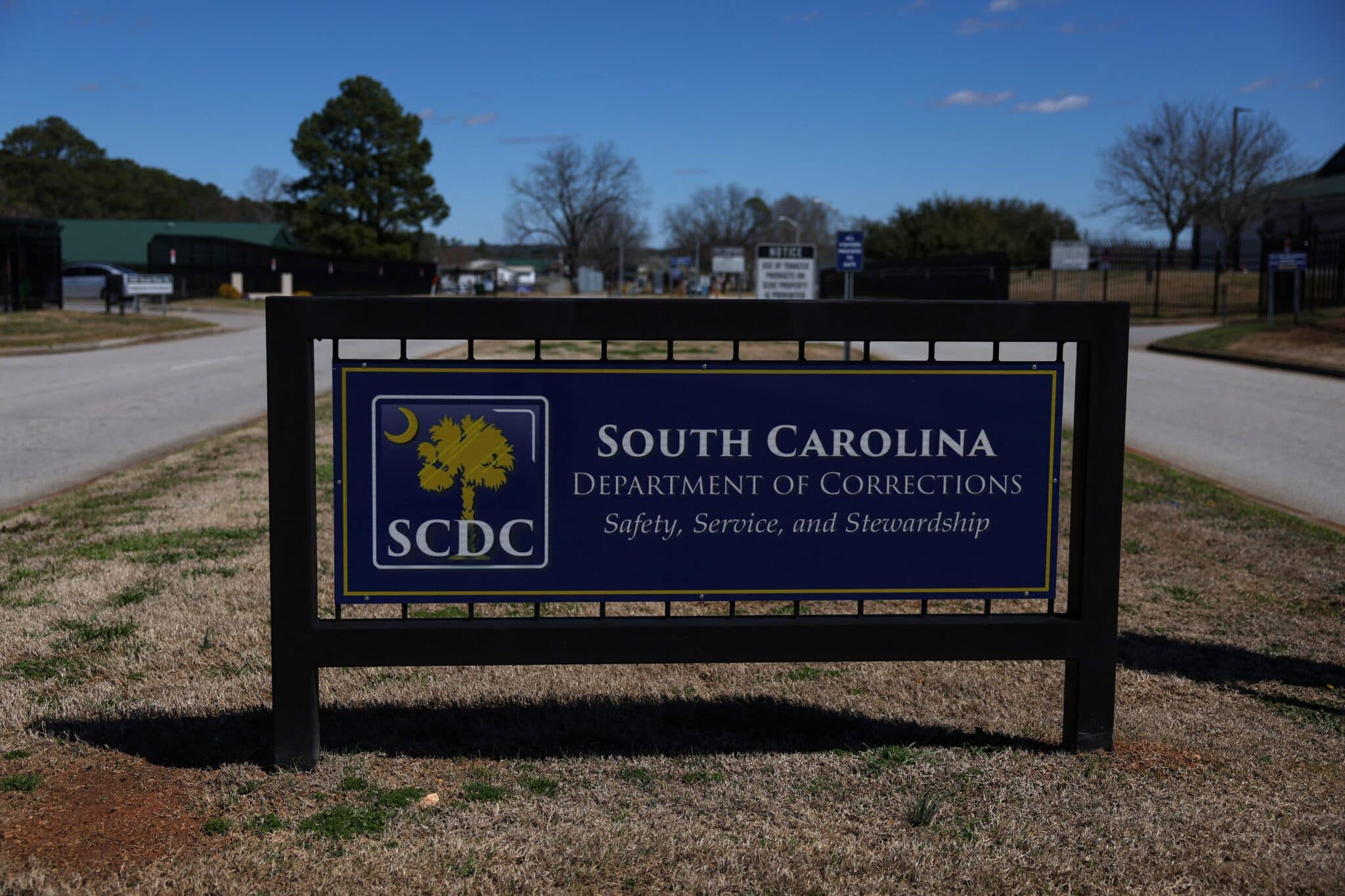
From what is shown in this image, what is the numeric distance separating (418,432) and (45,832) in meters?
1.54

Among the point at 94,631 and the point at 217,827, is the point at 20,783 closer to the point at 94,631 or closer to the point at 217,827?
the point at 217,827

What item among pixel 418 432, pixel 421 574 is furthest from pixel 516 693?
pixel 418 432

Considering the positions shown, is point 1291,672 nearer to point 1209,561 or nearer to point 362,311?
point 1209,561

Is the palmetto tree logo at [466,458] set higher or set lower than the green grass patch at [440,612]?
higher

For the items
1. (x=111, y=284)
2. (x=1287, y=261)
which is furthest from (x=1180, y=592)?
(x=111, y=284)

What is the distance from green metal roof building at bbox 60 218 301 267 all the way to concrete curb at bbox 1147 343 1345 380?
59325mm

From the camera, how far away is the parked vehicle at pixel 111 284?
121 ft

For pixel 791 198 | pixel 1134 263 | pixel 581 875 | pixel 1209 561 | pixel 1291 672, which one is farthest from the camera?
Answer: pixel 791 198

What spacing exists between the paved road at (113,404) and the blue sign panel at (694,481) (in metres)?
6.17

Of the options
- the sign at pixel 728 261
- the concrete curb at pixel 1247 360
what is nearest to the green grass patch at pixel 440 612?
the concrete curb at pixel 1247 360

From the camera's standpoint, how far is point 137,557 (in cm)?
668

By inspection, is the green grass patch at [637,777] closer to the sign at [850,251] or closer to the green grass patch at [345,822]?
the green grass patch at [345,822]

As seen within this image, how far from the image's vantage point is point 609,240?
106312 millimetres

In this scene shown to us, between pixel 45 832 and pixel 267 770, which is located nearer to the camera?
pixel 45 832
